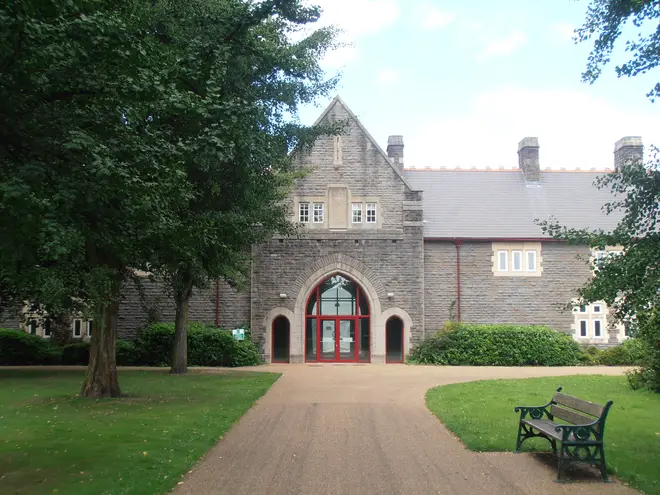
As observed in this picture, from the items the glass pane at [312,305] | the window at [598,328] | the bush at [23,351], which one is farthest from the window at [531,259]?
the bush at [23,351]

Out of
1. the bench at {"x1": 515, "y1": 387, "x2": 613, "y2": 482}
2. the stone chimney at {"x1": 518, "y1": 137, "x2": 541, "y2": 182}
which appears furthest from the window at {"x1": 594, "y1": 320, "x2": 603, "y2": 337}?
the bench at {"x1": 515, "y1": 387, "x2": 613, "y2": 482}

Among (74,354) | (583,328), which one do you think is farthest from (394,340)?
(74,354)

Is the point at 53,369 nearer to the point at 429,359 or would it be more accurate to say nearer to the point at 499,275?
the point at 429,359

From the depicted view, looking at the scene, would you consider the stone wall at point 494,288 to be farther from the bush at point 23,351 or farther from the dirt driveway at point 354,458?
the bush at point 23,351

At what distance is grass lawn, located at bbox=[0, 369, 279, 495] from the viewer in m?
7.78

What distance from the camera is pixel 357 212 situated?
2856cm

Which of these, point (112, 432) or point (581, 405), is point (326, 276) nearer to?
point (112, 432)

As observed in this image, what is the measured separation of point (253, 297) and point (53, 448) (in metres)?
18.6

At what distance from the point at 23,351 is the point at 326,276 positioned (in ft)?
40.2

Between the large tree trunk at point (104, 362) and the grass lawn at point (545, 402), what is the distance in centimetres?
701

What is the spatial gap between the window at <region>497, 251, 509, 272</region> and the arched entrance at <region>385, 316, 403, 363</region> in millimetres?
5038

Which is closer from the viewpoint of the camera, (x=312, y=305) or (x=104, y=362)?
(x=104, y=362)

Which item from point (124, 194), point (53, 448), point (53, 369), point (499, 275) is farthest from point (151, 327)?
point (124, 194)

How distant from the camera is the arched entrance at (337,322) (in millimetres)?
28359
